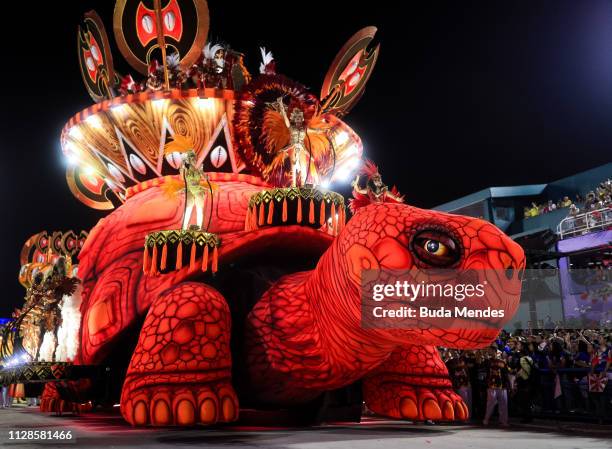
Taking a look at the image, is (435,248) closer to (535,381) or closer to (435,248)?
(435,248)

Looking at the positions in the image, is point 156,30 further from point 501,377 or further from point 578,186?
point 578,186

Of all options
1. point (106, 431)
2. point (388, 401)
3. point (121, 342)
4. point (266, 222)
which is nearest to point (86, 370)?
point (121, 342)

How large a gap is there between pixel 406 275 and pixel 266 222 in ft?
7.64

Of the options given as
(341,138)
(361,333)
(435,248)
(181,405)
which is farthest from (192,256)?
(341,138)

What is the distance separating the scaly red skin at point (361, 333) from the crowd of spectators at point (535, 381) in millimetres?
1977

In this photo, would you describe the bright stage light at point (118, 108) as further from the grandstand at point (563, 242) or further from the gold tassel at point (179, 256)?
the grandstand at point (563, 242)

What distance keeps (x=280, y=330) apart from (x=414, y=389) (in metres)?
1.93

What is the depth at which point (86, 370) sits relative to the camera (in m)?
7.60

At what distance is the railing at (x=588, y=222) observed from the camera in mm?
18016

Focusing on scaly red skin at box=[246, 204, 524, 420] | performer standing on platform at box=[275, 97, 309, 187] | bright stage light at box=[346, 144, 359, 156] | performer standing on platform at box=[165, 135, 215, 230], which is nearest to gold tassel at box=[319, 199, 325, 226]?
performer standing on platform at box=[275, 97, 309, 187]

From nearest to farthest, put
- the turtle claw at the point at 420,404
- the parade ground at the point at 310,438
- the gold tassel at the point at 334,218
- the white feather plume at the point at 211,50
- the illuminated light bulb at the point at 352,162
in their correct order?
1. the parade ground at the point at 310,438
2. the turtle claw at the point at 420,404
3. the gold tassel at the point at 334,218
4. the white feather plume at the point at 211,50
5. the illuminated light bulb at the point at 352,162

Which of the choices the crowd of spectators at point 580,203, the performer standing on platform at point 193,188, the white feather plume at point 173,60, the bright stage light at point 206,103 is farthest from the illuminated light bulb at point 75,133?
the crowd of spectators at point 580,203

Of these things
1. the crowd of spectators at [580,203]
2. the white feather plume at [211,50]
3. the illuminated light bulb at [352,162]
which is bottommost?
the illuminated light bulb at [352,162]

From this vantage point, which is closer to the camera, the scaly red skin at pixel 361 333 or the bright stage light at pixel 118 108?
the scaly red skin at pixel 361 333
